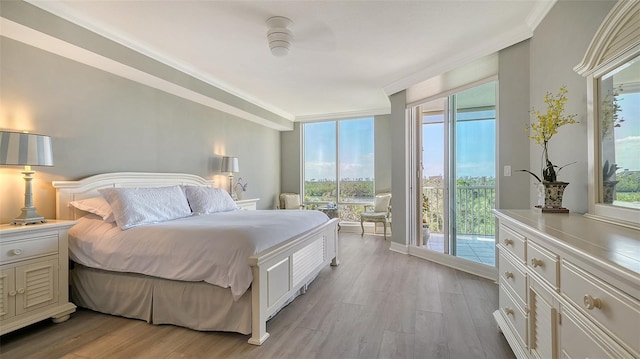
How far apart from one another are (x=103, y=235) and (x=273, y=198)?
170 inches

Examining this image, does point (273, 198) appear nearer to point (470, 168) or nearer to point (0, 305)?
point (470, 168)

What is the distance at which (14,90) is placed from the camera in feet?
7.95

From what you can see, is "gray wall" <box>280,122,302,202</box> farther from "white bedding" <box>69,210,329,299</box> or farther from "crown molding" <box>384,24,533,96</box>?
"white bedding" <box>69,210,329,299</box>

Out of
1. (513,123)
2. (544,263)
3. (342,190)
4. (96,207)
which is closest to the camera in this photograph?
(544,263)

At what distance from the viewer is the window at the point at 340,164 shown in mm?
6492

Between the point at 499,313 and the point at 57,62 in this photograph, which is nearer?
the point at 499,313

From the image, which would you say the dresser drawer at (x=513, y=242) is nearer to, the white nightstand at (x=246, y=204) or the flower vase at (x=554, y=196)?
the flower vase at (x=554, y=196)

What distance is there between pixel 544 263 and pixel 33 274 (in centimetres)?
329

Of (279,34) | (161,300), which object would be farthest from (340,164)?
(161,300)

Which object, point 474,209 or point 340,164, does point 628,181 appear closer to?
point 474,209

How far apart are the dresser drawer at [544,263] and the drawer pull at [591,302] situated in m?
0.24

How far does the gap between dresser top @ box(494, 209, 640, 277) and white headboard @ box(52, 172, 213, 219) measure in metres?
3.56

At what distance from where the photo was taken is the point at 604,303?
2.89 ft

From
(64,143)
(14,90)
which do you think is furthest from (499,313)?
(14,90)
